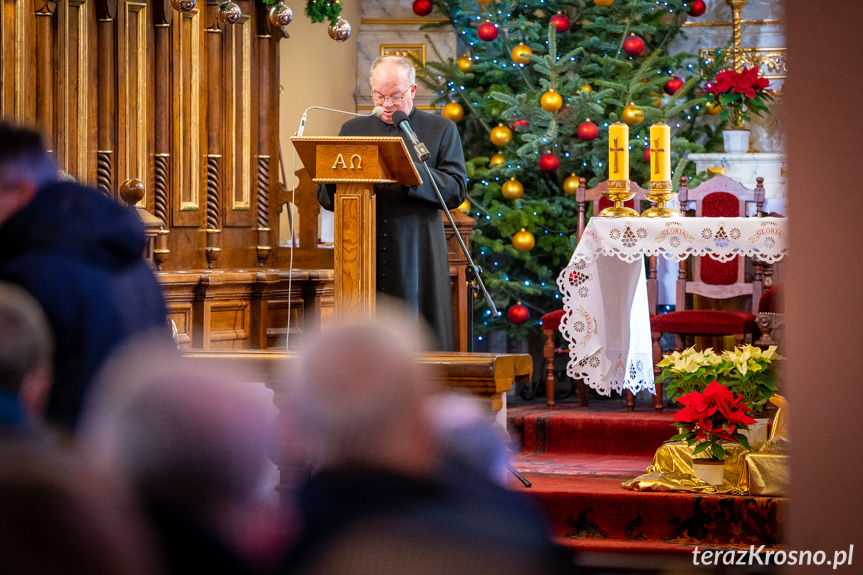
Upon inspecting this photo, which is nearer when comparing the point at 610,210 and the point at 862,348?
the point at 862,348

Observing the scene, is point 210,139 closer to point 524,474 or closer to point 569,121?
point 569,121

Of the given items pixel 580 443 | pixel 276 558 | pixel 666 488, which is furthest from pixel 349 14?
pixel 276 558

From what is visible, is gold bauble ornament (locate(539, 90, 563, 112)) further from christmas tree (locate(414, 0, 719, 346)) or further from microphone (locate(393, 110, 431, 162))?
microphone (locate(393, 110, 431, 162))

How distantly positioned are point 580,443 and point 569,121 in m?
2.81

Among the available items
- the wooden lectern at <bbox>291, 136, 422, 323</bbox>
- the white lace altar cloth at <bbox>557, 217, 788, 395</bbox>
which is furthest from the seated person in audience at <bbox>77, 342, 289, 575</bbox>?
the white lace altar cloth at <bbox>557, 217, 788, 395</bbox>

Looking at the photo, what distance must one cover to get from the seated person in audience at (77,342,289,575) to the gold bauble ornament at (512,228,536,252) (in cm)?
641

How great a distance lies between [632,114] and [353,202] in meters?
4.00

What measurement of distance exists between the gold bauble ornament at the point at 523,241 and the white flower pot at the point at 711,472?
327 cm

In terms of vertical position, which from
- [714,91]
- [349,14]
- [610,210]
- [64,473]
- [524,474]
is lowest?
[524,474]

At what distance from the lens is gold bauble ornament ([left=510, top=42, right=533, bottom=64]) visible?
26.2 ft

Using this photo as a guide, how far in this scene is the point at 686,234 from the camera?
223 inches

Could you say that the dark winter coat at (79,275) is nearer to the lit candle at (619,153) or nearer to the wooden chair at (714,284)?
the lit candle at (619,153)

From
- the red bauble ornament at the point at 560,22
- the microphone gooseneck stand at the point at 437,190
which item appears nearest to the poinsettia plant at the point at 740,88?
the red bauble ornament at the point at 560,22

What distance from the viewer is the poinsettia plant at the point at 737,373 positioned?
4.74m
